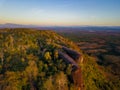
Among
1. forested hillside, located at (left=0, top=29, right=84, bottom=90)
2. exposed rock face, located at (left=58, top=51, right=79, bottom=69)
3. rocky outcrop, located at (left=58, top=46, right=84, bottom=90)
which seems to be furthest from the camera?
exposed rock face, located at (left=58, top=51, right=79, bottom=69)

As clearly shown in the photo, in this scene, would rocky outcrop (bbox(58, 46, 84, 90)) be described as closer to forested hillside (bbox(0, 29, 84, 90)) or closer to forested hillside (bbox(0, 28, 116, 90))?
forested hillside (bbox(0, 28, 116, 90))

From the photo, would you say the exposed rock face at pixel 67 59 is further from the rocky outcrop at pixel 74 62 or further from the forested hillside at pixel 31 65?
the forested hillside at pixel 31 65

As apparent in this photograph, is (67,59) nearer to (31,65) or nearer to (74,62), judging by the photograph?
(74,62)

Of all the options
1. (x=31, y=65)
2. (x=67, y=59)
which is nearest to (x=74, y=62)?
(x=67, y=59)

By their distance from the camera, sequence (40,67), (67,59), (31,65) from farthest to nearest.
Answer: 1. (40,67)
2. (67,59)
3. (31,65)

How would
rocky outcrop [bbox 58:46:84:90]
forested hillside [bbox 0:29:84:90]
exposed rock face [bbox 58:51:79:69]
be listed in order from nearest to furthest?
forested hillside [bbox 0:29:84:90]
rocky outcrop [bbox 58:46:84:90]
exposed rock face [bbox 58:51:79:69]

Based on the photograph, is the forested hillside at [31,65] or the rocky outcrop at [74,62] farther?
the rocky outcrop at [74,62]

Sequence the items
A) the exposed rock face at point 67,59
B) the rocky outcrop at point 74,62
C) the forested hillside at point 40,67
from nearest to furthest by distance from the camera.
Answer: the forested hillside at point 40,67 → the rocky outcrop at point 74,62 → the exposed rock face at point 67,59

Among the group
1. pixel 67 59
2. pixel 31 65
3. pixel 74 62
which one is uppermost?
pixel 67 59

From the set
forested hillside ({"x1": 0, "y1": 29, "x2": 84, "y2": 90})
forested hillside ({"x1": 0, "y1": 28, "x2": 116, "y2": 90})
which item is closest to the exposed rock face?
forested hillside ({"x1": 0, "y1": 28, "x2": 116, "y2": 90})

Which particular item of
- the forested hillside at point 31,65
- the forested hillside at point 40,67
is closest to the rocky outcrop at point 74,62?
the forested hillside at point 40,67

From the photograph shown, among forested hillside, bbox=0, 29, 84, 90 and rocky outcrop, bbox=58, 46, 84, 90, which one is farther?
rocky outcrop, bbox=58, 46, 84, 90
